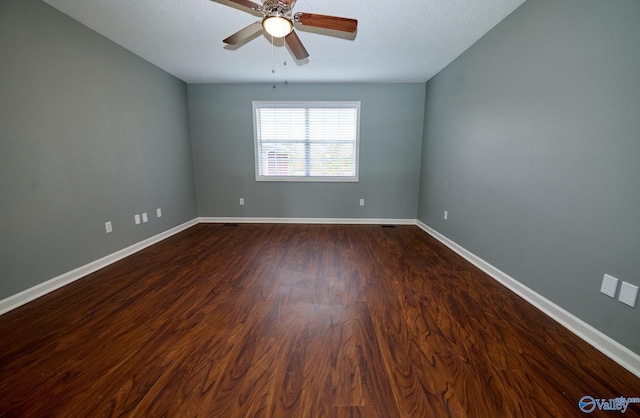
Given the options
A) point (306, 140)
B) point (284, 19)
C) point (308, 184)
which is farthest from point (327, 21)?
point (308, 184)

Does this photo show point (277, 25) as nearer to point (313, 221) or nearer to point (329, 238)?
point (329, 238)

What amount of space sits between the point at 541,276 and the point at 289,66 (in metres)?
3.73

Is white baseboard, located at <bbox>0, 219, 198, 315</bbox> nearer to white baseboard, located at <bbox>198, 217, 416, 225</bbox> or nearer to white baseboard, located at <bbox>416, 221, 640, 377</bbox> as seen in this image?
white baseboard, located at <bbox>198, 217, 416, 225</bbox>

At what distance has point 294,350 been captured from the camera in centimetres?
138

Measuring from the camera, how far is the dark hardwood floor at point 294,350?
1067 millimetres

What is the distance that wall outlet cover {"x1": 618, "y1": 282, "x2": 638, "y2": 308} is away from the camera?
4.12 ft

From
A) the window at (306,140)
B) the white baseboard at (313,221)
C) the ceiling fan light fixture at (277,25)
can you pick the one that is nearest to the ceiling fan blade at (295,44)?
the ceiling fan light fixture at (277,25)

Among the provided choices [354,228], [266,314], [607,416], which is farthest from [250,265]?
[607,416]

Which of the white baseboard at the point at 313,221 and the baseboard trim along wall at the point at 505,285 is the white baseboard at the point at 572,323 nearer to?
the baseboard trim along wall at the point at 505,285

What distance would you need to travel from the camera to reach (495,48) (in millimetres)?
2277

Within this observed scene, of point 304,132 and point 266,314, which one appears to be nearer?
point 266,314

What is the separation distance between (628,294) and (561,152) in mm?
970

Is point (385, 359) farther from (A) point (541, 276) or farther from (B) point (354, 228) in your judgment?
(B) point (354, 228)

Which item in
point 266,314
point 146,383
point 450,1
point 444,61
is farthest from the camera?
point 444,61
